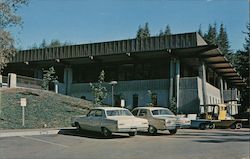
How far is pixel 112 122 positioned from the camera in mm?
19625

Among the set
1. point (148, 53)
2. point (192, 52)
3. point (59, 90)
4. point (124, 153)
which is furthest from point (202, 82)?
point (124, 153)

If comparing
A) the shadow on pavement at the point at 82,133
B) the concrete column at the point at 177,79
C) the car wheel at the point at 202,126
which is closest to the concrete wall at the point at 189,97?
the concrete column at the point at 177,79

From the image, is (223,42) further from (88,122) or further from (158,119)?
(88,122)

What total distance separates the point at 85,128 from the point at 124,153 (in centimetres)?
812

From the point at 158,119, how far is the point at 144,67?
24.5m

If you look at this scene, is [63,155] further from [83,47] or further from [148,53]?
[83,47]

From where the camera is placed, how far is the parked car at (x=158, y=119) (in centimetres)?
2203

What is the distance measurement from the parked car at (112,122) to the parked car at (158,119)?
1.76 m

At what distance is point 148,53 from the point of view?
4297 centimetres

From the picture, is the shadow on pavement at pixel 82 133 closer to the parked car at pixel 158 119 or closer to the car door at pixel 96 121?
the car door at pixel 96 121

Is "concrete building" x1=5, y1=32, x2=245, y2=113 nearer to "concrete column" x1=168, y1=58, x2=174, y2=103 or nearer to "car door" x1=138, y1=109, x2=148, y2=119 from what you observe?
"concrete column" x1=168, y1=58, x2=174, y2=103

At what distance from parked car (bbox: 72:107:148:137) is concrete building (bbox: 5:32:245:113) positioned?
19.3 meters

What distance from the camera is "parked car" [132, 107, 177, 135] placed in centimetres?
2203

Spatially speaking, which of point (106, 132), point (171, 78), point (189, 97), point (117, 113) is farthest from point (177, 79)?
point (106, 132)
